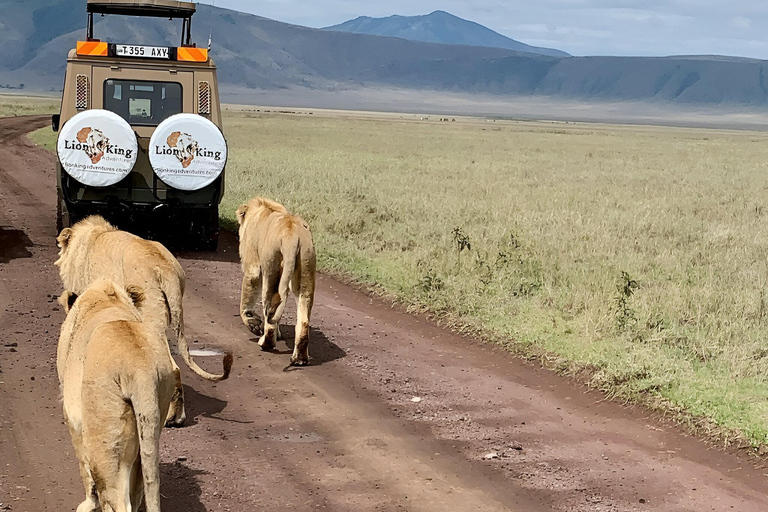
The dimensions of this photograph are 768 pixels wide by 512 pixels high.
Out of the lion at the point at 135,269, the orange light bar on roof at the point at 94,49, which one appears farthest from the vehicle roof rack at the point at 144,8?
the lion at the point at 135,269

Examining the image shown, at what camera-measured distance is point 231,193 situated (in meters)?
18.1

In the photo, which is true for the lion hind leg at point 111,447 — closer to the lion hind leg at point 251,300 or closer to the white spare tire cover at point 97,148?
the lion hind leg at point 251,300

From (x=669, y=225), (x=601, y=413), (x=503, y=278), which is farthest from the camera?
(x=669, y=225)

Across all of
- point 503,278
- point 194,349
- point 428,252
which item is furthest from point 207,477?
point 428,252

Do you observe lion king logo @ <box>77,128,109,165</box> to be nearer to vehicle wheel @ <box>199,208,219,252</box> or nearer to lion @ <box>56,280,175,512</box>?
vehicle wheel @ <box>199,208,219,252</box>

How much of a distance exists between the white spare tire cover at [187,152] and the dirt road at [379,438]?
271cm

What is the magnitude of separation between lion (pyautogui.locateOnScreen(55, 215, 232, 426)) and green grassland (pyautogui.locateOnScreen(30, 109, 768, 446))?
3238 millimetres

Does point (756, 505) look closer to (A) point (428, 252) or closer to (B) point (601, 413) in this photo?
(B) point (601, 413)

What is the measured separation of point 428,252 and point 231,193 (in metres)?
7.13

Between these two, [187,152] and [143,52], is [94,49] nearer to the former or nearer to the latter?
[143,52]

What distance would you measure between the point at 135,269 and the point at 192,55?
21.1 ft

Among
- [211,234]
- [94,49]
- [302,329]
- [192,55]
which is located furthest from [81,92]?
[302,329]

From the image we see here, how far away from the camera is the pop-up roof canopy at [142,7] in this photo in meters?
12.3

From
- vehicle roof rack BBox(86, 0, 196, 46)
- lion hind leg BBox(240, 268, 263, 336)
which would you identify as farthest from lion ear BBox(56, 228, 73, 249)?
vehicle roof rack BBox(86, 0, 196, 46)
